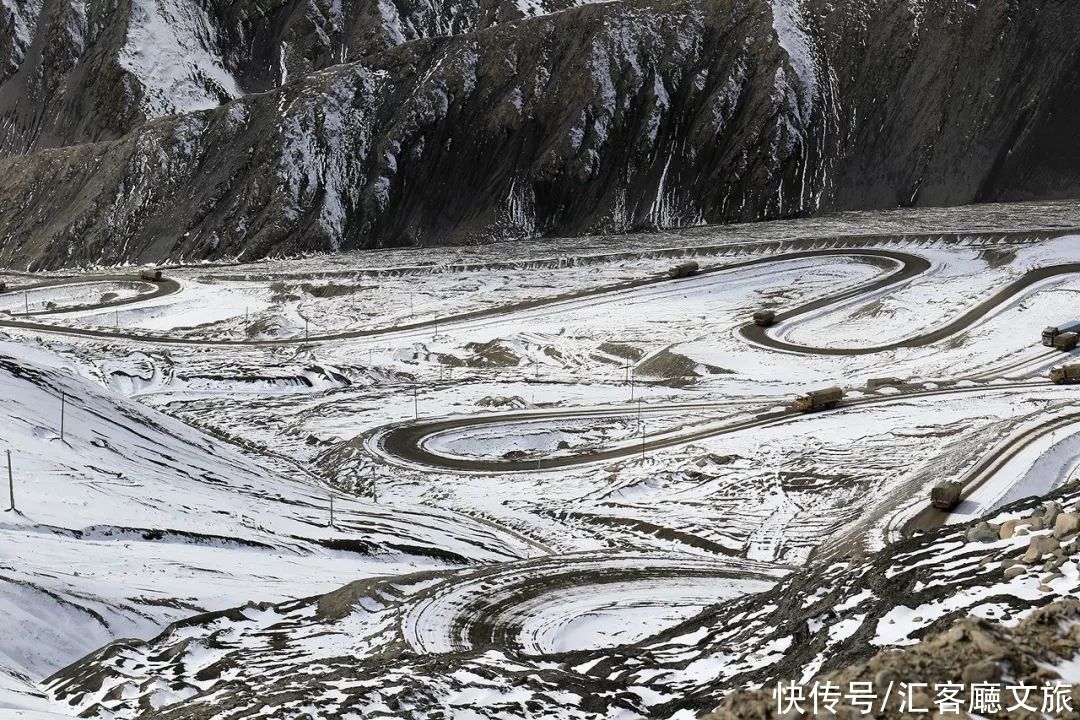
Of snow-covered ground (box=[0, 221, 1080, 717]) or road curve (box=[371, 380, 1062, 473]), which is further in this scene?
road curve (box=[371, 380, 1062, 473])

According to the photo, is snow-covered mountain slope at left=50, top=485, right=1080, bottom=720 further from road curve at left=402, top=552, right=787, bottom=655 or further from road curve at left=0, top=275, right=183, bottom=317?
road curve at left=0, top=275, right=183, bottom=317

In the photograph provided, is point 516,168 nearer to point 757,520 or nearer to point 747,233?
point 747,233

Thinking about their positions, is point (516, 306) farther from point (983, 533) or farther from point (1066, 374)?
point (983, 533)

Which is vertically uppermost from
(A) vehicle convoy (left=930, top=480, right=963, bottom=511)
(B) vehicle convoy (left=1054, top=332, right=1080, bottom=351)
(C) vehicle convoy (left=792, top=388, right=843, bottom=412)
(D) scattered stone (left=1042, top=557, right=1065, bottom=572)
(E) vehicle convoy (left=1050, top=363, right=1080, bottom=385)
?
(D) scattered stone (left=1042, top=557, right=1065, bottom=572)

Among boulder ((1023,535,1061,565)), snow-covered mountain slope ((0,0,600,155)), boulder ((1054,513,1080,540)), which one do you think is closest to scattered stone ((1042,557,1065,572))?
boulder ((1023,535,1061,565))

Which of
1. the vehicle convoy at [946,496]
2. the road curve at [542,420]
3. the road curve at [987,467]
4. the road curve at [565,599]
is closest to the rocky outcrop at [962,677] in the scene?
the road curve at [565,599]

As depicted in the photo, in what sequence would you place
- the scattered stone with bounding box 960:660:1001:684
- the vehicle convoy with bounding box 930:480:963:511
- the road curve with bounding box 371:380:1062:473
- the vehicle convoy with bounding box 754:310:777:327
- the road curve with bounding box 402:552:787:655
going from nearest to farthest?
1. the scattered stone with bounding box 960:660:1001:684
2. the road curve with bounding box 402:552:787:655
3. the vehicle convoy with bounding box 930:480:963:511
4. the road curve with bounding box 371:380:1062:473
5. the vehicle convoy with bounding box 754:310:777:327

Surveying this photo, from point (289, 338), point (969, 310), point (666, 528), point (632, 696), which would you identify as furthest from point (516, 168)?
point (632, 696)
